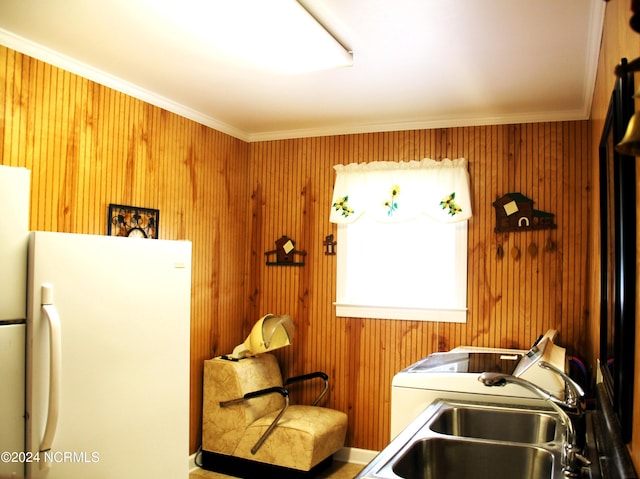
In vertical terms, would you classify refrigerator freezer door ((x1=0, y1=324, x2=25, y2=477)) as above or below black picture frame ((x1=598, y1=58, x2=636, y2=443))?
below

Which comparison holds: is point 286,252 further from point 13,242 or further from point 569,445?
point 569,445

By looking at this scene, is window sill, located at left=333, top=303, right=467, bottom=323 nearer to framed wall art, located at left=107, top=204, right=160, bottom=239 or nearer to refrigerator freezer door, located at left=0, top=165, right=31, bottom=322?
framed wall art, located at left=107, top=204, right=160, bottom=239

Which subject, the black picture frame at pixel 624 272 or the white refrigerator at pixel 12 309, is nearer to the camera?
the black picture frame at pixel 624 272

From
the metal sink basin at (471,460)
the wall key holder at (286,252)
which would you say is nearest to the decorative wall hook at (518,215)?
the wall key holder at (286,252)

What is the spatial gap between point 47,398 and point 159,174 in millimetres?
1805

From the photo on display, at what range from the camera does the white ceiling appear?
2367 millimetres

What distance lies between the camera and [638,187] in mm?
1323

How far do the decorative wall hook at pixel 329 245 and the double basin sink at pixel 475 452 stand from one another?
2019 mm

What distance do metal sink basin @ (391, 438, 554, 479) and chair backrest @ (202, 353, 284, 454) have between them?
1966 millimetres

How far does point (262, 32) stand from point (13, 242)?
53.1 inches

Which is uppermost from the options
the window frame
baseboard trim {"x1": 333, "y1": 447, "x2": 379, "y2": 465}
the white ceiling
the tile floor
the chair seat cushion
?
the white ceiling

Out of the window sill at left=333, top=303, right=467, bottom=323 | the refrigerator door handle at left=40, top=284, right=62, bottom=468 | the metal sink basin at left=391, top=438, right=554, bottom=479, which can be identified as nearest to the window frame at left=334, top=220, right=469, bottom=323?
the window sill at left=333, top=303, right=467, bottom=323

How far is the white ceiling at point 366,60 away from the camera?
7.77 ft

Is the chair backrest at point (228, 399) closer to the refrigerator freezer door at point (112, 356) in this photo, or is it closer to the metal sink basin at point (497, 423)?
the refrigerator freezer door at point (112, 356)
